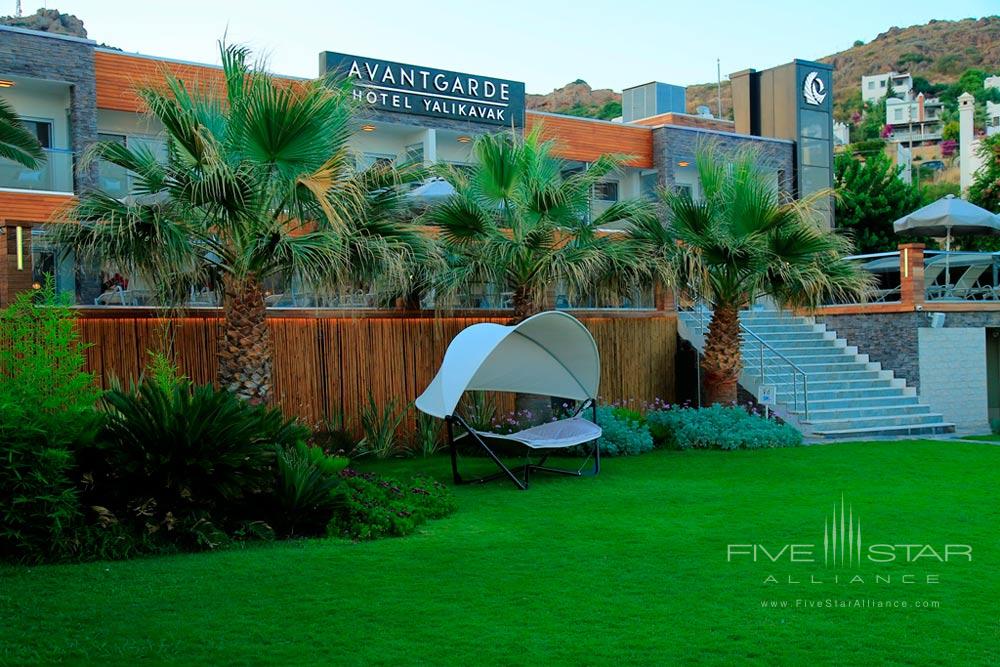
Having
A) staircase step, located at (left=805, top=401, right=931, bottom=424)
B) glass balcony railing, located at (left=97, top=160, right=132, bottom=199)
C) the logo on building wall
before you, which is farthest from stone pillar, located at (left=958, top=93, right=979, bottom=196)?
glass balcony railing, located at (left=97, top=160, right=132, bottom=199)

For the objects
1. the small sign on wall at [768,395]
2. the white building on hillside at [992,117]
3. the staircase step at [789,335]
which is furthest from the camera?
the white building on hillside at [992,117]

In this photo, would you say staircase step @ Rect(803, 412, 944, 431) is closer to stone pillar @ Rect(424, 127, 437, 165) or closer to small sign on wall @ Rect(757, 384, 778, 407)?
small sign on wall @ Rect(757, 384, 778, 407)

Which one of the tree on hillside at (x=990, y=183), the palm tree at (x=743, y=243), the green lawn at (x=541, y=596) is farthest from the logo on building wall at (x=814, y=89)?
the green lawn at (x=541, y=596)

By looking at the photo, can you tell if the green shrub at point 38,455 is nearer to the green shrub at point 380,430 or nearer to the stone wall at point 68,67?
the green shrub at point 380,430

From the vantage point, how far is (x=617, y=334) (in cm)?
1891

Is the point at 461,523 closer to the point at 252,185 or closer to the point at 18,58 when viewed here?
the point at 252,185

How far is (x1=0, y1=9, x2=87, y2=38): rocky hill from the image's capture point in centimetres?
6444

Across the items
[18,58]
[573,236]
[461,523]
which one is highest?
[18,58]

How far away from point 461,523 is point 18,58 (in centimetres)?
1426

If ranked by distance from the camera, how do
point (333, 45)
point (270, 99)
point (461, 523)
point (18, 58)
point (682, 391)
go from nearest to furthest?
point (461, 523)
point (270, 99)
point (18, 58)
point (682, 391)
point (333, 45)

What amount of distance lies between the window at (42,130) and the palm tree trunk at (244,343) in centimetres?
1088

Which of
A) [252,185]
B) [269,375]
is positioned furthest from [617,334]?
[252,185]

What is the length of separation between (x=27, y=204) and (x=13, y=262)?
7.64m

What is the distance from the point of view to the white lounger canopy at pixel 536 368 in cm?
1228
